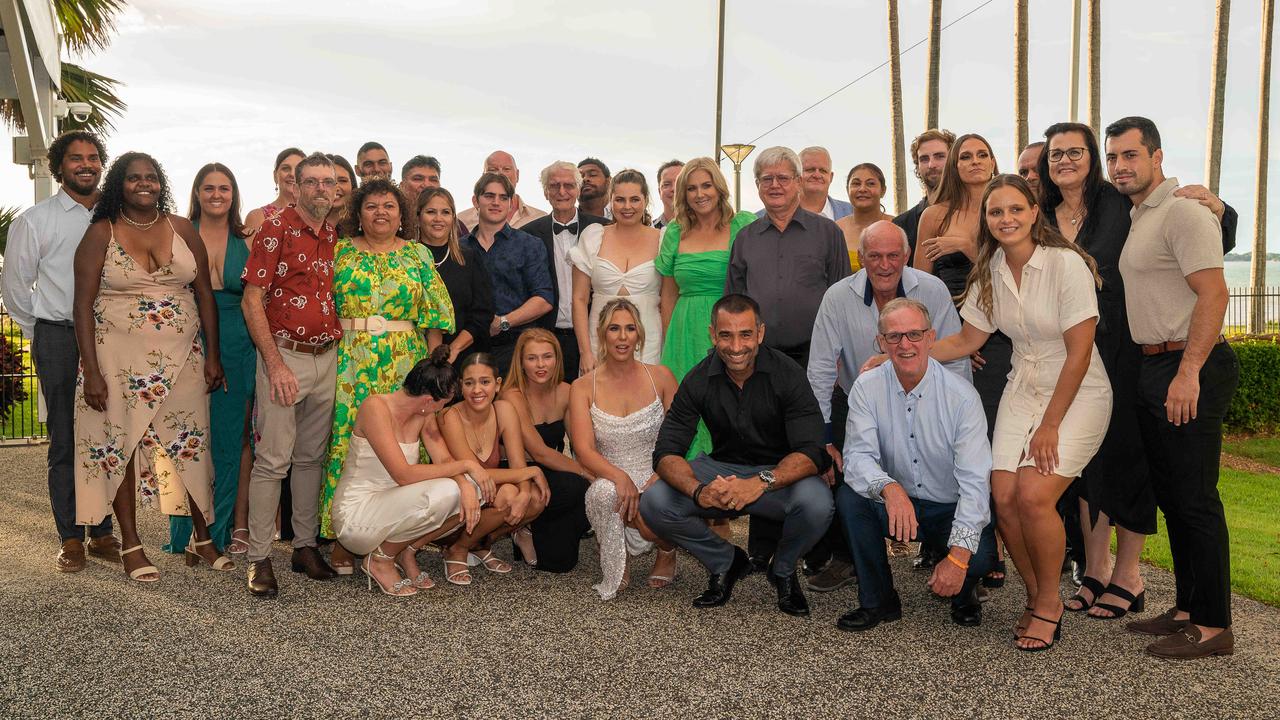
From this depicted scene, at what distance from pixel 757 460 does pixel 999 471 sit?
1249mm

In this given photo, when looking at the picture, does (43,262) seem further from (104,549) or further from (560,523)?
(560,523)

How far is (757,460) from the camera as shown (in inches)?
209

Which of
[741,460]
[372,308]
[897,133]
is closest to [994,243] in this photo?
[741,460]

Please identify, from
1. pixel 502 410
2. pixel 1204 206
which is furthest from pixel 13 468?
pixel 1204 206

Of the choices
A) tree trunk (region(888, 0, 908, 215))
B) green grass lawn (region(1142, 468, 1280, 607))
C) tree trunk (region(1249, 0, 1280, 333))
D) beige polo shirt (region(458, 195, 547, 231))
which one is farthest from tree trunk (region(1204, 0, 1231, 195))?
beige polo shirt (region(458, 195, 547, 231))

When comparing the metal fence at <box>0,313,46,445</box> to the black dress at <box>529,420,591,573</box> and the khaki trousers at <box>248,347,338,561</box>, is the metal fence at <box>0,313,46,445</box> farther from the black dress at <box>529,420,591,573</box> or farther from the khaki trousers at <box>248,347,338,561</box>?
the black dress at <box>529,420,591,573</box>

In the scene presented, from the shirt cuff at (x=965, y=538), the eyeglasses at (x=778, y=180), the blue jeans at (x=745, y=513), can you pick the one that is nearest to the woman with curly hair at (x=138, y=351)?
the blue jeans at (x=745, y=513)

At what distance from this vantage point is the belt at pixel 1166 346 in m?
4.43

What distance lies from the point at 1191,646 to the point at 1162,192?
195cm

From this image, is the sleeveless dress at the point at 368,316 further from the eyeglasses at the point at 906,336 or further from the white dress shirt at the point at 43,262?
the eyeglasses at the point at 906,336

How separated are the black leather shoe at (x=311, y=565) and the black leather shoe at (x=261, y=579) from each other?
0.28m

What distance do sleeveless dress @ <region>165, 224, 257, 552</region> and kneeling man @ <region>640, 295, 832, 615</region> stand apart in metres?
2.53

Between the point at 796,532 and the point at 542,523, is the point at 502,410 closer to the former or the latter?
the point at 542,523

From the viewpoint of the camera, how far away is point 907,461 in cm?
479
